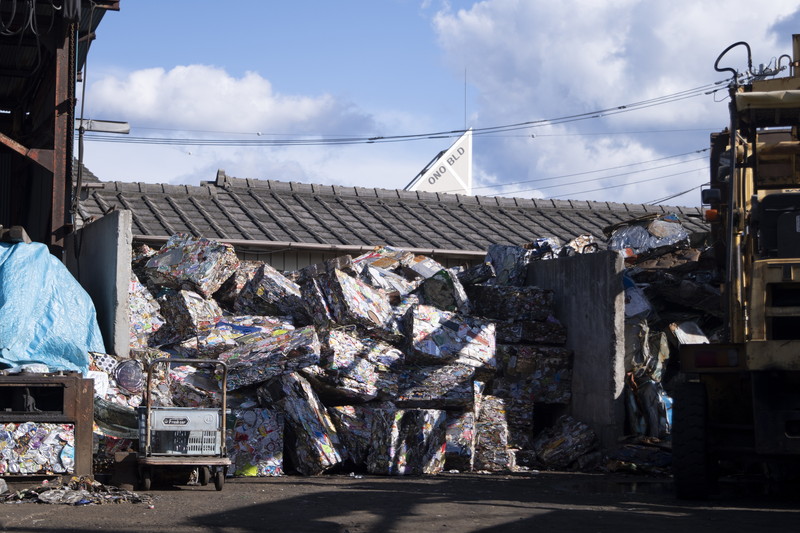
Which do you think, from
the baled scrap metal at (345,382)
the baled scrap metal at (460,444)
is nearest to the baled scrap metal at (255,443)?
the baled scrap metal at (345,382)

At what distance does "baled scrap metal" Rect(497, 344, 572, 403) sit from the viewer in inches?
518

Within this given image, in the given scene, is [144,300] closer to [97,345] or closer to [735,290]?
[97,345]

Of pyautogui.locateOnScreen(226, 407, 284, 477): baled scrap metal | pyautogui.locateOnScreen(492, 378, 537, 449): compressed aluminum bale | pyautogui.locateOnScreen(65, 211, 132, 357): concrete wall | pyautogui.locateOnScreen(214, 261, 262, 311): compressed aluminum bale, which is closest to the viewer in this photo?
pyautogui.locateOnScreen(226, 407, 284, 477): baled scrap metal

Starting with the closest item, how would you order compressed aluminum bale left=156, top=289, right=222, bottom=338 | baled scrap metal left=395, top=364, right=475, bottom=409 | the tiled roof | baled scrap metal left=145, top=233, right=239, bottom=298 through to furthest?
baled scrap metal left=395, top=364, right=475, bottom=409 < compressed aluminum bale left=156, top=289, right=222, bottom=338 < baled scrap metal left=145, top=233, right=239, bottom=298 < the tiled roof

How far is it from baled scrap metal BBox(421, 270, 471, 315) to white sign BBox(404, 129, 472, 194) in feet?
102

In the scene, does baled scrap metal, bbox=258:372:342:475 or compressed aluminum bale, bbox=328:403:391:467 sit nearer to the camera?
baled scrap metal, bbox=258:372:342:475

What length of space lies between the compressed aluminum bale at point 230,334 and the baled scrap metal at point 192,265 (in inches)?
23.8

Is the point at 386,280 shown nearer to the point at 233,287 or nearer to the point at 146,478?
the point at 233,287

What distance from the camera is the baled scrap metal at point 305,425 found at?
11156 mm

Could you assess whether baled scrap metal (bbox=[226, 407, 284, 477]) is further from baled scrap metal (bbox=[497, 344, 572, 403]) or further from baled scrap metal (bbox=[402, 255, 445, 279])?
baled scrap metal (bbox=[402, 255, 445, 279])

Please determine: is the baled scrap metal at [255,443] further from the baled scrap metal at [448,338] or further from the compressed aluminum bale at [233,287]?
the compressed aluminum bale at [233,287]

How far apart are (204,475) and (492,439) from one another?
395cm

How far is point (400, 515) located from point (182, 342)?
507 centimetres

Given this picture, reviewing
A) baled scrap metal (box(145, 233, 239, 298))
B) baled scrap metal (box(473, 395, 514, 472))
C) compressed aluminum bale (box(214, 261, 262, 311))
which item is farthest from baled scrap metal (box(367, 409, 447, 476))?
baled scrap metal (box(145, 233, 239, 298))
